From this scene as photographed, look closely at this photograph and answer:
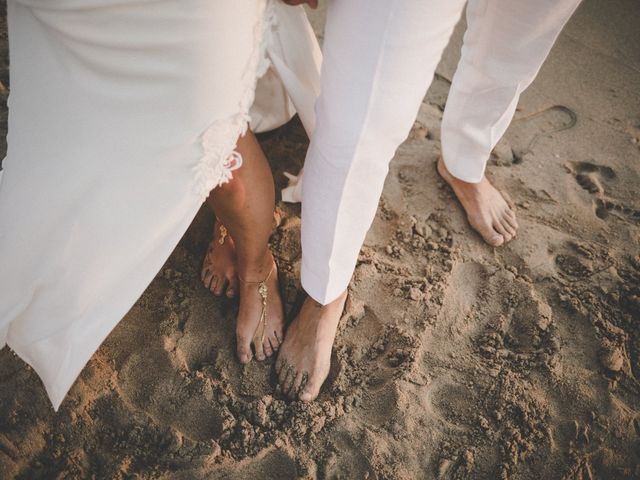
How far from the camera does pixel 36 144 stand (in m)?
0.90

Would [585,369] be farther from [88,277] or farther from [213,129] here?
[88,277]

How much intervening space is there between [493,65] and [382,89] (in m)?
0.63

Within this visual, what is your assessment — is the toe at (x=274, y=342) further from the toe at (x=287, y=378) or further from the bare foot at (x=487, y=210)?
the bare foot at (x=487, y=210)

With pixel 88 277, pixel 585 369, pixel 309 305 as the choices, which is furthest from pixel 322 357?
pixel 585 369

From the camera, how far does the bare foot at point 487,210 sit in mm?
1575

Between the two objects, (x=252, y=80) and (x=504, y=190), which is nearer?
(x=252, y=80)

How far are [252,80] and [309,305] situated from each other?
0.70 meters

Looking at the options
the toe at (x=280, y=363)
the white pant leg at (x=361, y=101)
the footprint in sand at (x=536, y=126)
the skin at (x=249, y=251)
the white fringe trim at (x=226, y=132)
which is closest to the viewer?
the white pant leg at (x=361, y=101)

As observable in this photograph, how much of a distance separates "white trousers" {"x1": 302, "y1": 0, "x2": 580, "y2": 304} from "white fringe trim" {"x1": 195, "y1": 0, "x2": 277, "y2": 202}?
141 mm

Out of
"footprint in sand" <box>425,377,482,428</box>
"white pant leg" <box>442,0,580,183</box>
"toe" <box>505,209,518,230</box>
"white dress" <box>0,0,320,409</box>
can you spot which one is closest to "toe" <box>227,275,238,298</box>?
"white dress" <box>0,0,320,409</box>

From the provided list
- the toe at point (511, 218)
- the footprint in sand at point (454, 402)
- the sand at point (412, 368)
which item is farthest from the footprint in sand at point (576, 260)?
the footprint in sand at point (454, 402)

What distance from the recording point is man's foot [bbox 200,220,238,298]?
145 centimetres

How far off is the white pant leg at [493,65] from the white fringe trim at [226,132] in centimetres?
64

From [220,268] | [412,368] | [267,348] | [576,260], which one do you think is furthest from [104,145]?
[576,260]
